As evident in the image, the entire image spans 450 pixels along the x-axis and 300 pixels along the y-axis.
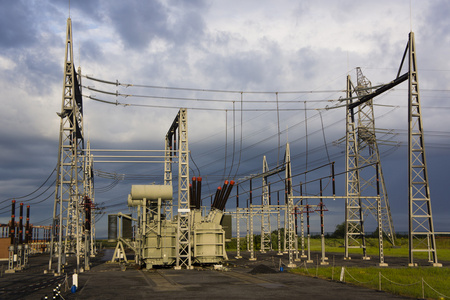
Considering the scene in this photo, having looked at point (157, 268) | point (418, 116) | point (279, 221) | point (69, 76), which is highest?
point (69, 76)

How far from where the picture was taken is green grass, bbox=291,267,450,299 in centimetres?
2400

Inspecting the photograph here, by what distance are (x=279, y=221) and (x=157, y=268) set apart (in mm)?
23749

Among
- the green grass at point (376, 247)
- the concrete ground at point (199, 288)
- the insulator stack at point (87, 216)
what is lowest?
the green grass at point (376, 247)

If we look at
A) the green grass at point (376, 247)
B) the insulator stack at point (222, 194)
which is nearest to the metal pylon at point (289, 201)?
the insulator stack at point (222, 194)

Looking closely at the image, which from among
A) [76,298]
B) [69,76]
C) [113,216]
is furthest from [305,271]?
[113,216]

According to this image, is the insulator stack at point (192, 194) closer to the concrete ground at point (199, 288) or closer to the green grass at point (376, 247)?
the concrete ground at point (199, 288)

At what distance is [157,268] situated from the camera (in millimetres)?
44875

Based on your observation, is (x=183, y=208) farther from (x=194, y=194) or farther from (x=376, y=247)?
(x=376, y=247)

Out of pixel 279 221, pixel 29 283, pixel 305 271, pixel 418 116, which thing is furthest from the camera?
pixel 279 221

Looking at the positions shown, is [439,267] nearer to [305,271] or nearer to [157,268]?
[305,271]

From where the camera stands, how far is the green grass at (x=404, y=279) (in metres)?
24.0

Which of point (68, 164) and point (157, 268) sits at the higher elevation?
point (68, 164)

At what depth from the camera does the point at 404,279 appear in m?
29.4

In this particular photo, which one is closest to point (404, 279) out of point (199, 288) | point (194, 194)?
point (199, 288)
